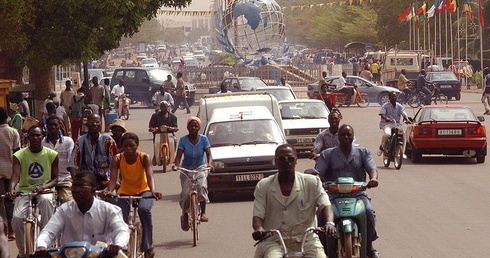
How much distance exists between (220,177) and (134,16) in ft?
37.5

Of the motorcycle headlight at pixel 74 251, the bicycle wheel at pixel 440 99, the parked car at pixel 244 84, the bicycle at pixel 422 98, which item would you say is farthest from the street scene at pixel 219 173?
the bicycle wheel at pixel 440 99

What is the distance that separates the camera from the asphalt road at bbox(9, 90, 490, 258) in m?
13.9

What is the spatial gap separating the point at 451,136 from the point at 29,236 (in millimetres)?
14190

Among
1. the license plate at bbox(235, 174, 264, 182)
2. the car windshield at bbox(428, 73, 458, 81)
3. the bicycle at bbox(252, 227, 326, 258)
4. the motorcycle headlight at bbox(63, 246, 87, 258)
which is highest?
the car windshield at bbox(428, 73, 458, 81)

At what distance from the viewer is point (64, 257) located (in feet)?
25.1

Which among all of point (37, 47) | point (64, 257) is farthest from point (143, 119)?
point (64, 257)

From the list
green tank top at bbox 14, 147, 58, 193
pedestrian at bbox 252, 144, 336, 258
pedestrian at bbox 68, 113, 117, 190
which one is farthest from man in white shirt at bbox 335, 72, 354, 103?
pedestrian at bbox 252, 144, 336, 258

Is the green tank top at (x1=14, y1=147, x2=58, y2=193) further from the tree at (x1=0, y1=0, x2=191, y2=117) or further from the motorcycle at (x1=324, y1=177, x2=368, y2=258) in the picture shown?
the tree at (x1=0, y1=0, x2=191, y2=117)

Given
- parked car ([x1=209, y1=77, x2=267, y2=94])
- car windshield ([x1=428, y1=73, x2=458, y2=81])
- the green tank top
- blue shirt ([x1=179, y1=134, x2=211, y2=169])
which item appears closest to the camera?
the green tank top

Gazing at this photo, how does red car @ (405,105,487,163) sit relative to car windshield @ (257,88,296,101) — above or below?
below

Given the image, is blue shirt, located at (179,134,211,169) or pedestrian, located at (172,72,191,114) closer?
blue shirt, located at (179,134,211,169)

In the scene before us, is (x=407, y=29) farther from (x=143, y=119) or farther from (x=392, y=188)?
(x=392, y=188)

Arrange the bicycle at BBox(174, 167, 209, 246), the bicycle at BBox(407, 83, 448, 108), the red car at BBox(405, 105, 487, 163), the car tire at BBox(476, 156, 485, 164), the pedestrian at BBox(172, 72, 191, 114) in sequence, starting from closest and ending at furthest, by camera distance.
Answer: the bicycle at BBox(174, 167, 209, 246) → the red car at BBox(405, 105, 487, 163) → the car tire at BBox(476, 156, 485, 164) → the bicycle at BBox(407, 83, 448, 108) → the pedestrian at BBox(172, 72, 191, 114)

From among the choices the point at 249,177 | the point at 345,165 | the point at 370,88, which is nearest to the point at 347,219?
the point at 345,165
